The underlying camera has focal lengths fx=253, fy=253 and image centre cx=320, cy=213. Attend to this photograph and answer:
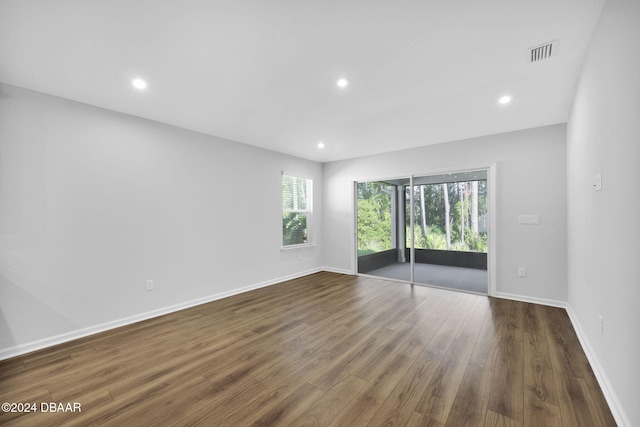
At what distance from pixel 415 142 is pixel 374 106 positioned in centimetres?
170

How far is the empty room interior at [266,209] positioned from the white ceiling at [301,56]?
20 mm

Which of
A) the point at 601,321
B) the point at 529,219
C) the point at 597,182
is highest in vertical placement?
the point at 597,182

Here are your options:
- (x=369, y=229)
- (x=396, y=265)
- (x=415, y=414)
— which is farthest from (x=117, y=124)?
(x=396, y=265)

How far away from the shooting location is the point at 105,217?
9.43 ft

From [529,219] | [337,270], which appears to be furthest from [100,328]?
[529,219]

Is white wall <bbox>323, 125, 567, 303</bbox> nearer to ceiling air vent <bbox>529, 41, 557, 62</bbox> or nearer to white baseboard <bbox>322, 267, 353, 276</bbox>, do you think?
ceiling air vent <bbox>529, 41, 557, 62</bbox>

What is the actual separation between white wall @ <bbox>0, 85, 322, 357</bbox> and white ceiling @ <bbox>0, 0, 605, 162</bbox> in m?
0.36

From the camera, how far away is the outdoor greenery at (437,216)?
17.3ft

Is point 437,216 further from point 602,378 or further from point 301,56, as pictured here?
point 301,56

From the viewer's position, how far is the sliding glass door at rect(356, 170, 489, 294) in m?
5.16

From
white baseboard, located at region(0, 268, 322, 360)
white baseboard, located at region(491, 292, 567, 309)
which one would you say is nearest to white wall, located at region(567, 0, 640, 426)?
white baseboard, located at region(491, 292, 567, 309)

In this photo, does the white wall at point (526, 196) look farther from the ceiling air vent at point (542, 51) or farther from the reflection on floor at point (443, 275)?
the ceiling air vent at point (542, 51)

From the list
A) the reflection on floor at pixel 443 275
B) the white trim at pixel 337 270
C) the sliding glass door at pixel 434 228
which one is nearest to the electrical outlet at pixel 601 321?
the reflection on floor at pixel 443 275

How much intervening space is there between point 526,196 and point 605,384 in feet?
8.66
